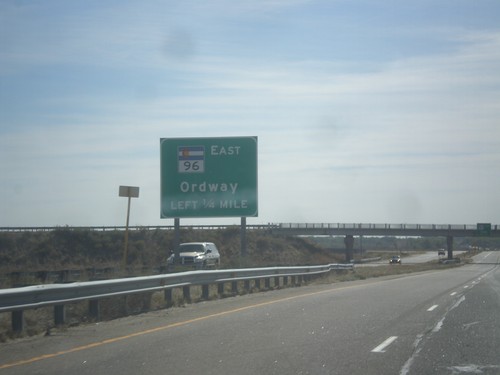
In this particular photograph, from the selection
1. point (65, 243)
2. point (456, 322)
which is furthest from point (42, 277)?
point (65, 243)

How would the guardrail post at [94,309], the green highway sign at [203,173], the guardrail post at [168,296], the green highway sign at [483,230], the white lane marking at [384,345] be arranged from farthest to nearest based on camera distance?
the green highway sign at [483,230]
the green highway sign at [203,173]
the guardrail post at [168,296]
the guardrail post at [94,309]
the white lane marking at [384,345]

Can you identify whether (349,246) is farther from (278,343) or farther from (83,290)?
(278,343)

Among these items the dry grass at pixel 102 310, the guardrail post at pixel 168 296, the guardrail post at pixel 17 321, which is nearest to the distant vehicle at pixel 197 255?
the dry grass at pixel 102 310

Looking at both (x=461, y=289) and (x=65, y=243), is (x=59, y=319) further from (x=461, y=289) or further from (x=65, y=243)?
(x=65, y=243)

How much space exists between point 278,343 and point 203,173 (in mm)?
17778

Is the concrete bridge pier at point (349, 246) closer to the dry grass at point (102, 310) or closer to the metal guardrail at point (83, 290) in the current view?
the dry grass at point (102, 310)

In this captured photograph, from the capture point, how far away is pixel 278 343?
12820mm

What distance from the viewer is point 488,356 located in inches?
451

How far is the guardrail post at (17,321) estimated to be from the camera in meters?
14.1

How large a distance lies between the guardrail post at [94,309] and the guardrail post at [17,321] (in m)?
2.39

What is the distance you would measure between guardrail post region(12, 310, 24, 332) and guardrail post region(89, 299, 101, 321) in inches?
94.0

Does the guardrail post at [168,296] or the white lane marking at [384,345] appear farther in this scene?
the guardrail post at [168,296]

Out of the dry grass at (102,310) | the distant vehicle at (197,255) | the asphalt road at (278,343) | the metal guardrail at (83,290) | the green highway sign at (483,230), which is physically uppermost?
the green highway sign at (483,230)

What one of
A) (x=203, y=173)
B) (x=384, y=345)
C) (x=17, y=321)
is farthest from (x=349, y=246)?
(x=384, y=345)
